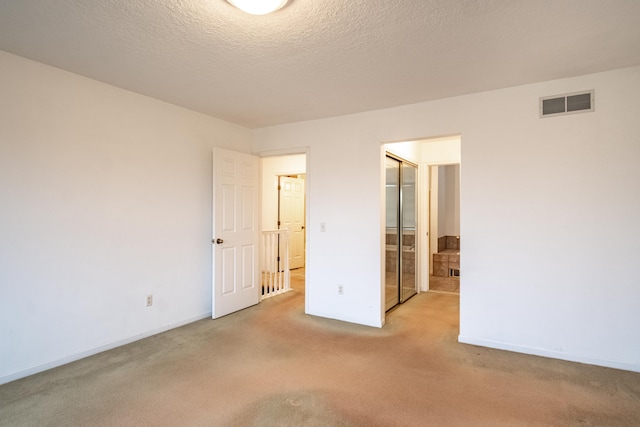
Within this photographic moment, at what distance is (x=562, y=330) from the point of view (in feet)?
9.35

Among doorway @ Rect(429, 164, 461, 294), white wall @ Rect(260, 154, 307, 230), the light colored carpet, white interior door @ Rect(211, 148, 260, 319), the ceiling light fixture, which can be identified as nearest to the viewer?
the ceiling light fixture

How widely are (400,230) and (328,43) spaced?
297 centimetres

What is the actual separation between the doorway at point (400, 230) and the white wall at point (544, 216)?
0.67 meters

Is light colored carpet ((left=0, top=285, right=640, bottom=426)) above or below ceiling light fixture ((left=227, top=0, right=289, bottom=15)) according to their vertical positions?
below

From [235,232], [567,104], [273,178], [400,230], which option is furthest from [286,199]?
[567,104]

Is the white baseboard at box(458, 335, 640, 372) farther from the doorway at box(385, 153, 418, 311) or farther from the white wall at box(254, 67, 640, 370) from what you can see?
the doorway at box(385, 153, 418, 311)

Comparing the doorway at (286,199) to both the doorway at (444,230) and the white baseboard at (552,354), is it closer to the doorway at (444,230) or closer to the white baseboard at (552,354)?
the doorway at (444,230)

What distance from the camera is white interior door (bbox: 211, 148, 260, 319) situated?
3.95 metres

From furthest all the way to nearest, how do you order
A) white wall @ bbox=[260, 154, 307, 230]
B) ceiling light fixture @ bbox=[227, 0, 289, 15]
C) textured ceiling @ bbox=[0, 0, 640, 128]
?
white wall @ bbox=[260, 154, 307, 230], textured ceiling @ bbox=[0, 0, 640, 128], ceiling light fixture @ bbox=[227, 0, 289, 15]

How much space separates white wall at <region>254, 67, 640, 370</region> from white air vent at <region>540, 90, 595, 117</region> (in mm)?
52

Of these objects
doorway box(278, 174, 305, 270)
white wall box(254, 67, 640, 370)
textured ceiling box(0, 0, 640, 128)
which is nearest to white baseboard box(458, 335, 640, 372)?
white wall box(254, 67, 640, 370)

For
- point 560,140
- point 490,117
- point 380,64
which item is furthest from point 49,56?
point 560,140

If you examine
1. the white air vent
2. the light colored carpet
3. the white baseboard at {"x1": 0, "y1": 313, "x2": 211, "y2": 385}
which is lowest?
the light colored carpet

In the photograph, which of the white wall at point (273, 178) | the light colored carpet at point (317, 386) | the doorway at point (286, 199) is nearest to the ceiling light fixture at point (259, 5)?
the light colored carpet at point (317, 386)
